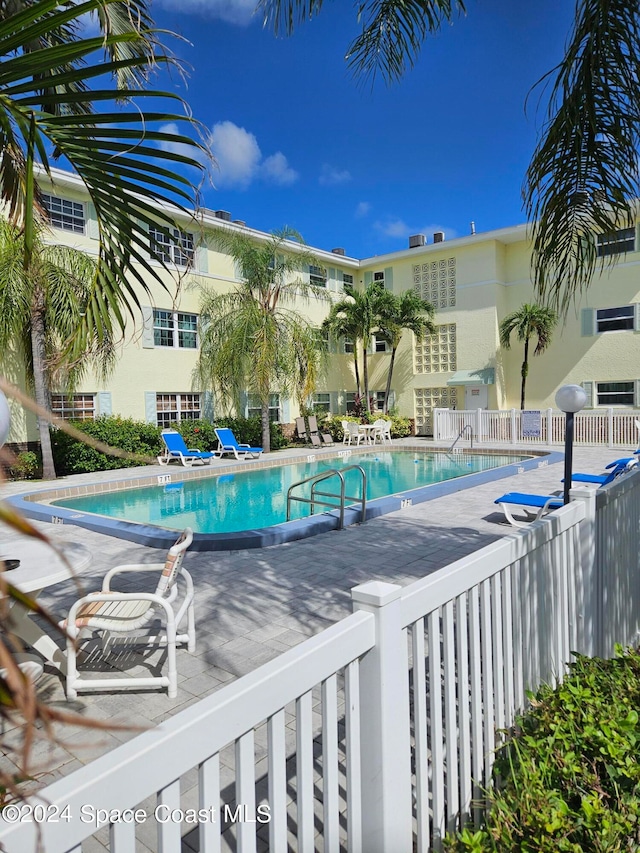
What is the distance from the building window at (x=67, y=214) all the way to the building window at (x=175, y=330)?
130 inches

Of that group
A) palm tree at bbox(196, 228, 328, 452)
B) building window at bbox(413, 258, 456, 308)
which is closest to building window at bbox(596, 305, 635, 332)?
building window at bbox(413, 258, 456, 308)

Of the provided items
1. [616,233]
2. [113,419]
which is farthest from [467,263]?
[616,233]

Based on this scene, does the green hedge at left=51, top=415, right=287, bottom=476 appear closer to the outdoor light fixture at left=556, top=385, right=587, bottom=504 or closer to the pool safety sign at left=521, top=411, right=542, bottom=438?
the pool safety sign at left=521, top=411, right=542, bottom=438

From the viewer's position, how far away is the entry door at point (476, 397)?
23.6 metres

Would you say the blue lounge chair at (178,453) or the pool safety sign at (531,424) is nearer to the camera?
the blue lounge chair at (178,453)

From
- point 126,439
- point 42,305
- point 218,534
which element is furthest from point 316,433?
point 218,534

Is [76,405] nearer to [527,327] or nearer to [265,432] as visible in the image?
[265,432]

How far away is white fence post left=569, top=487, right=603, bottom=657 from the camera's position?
3363 mm

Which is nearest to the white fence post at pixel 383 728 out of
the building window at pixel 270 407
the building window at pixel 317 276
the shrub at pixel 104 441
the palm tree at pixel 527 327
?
the shrub at pixel 104 441

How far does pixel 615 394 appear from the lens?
21.4 meters

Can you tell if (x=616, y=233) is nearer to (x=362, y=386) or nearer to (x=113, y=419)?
(x=113, y=419)

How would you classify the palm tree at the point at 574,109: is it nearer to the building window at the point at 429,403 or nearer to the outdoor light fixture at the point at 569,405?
the outdoor light fixture at the point at 569,405

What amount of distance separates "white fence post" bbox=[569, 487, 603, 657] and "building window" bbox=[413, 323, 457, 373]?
2186 cm

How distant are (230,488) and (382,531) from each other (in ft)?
21.3
